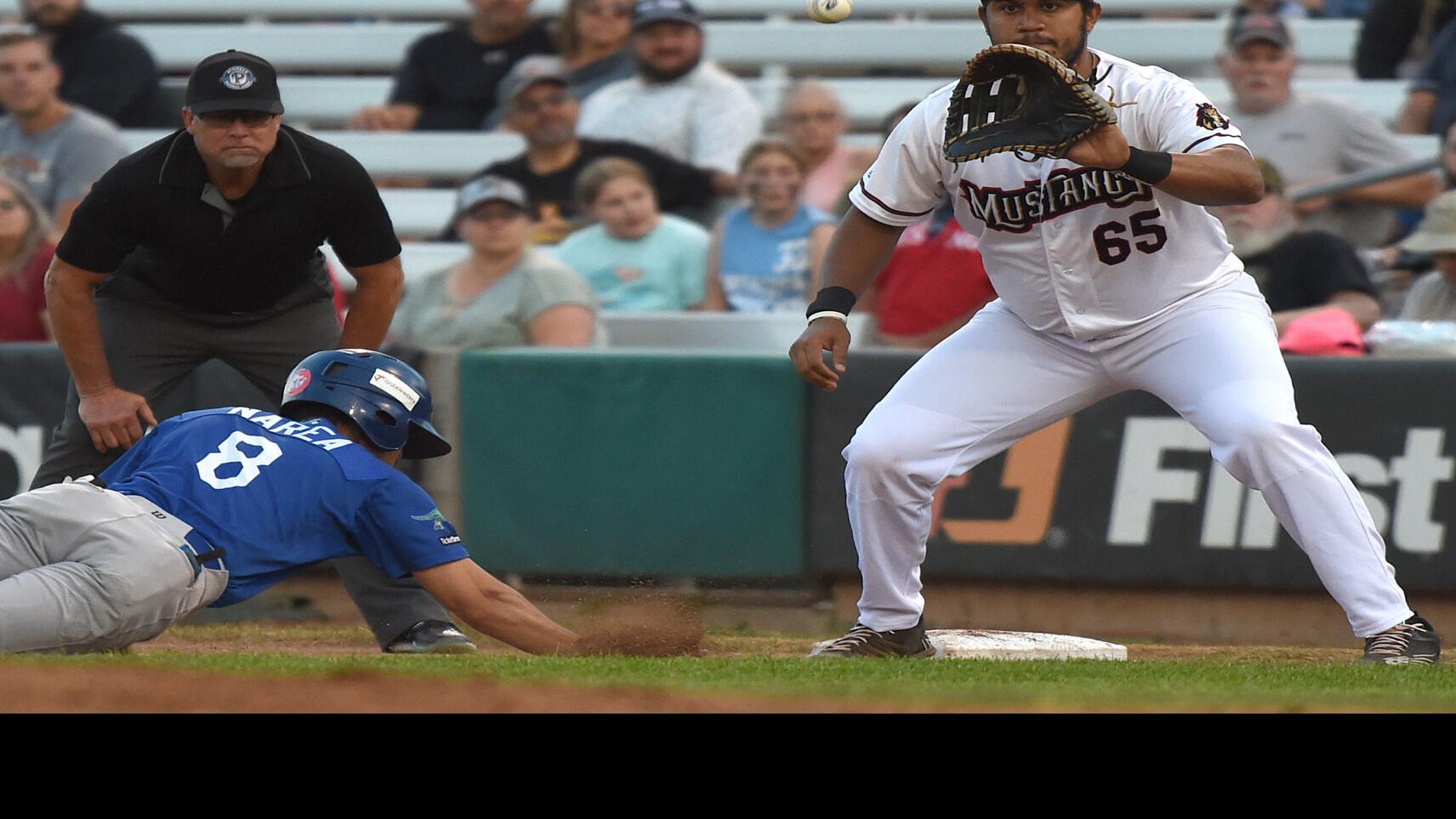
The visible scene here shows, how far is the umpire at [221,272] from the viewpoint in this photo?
5.71 m

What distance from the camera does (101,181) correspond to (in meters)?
5.73

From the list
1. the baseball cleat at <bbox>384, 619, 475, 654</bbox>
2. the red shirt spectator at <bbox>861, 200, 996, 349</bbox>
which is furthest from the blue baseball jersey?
the red shirt spectator at <bbox>861, 200, 996, 349</bbox>

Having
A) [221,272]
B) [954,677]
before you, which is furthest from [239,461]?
[954,677]

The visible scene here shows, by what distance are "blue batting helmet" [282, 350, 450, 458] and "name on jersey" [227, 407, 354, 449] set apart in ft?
0.26

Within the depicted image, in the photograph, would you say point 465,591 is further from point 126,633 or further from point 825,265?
point 825,265

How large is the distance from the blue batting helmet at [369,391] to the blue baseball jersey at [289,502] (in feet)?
0.36

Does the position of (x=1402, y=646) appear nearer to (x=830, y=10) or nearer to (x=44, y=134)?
(x=830, y=10)

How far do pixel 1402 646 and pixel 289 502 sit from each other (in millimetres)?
3008

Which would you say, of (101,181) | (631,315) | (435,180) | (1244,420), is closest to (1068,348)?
(1244,420)

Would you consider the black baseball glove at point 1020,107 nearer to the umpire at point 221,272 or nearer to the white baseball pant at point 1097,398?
the white baseball pant at point 1097,398

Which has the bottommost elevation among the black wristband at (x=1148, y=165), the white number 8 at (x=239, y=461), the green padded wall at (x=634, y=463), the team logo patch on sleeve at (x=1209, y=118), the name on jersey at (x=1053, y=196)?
the green padded wall at (x=634, y=463)

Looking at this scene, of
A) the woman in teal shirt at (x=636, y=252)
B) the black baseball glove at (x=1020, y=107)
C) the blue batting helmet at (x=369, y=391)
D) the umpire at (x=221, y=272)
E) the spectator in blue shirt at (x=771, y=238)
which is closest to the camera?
the black baseball glove at (x=1020, y=107)

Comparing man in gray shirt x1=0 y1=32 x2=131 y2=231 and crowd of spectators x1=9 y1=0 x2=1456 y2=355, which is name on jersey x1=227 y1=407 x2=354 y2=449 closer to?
crowd of spectators x1=9 y1=0 x2=1456 y2=355

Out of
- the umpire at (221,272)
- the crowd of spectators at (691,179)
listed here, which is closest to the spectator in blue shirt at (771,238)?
the crowd of spectators at (691,179)
